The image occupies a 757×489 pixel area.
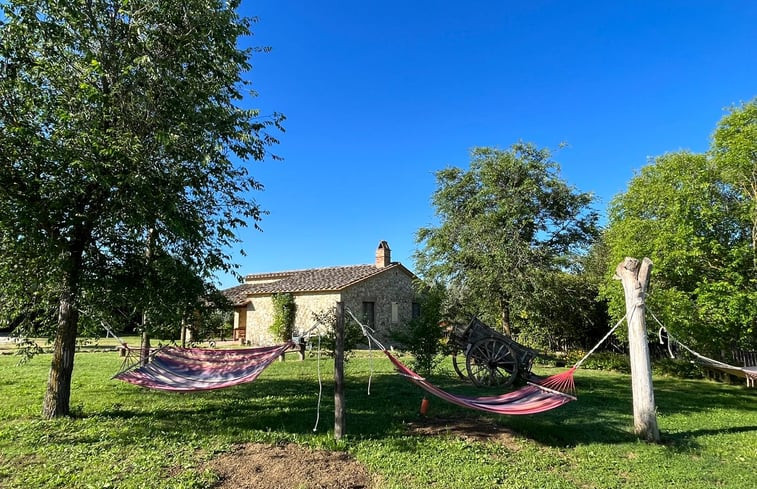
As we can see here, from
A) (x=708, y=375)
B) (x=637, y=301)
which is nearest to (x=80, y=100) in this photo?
(x=637, y=301)

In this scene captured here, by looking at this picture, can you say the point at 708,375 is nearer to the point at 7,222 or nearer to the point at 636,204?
the point at 636,204

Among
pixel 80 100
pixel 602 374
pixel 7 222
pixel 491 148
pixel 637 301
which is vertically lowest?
pixel 602 374

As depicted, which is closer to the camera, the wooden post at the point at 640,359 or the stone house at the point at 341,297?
the wooden post at the point at 640,359

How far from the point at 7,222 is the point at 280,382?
649 cm

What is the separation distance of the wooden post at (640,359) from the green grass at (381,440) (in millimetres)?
247

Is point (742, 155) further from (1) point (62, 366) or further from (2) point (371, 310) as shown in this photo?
(2) point (371, 310)

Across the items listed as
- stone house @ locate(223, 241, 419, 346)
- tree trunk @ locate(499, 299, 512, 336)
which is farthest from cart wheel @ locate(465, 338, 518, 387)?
stone house @ locate(223, 241, 419, 346)

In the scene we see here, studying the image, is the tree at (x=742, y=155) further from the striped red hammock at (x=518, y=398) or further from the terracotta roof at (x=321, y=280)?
the terracotta roof at (x=321, y=280)

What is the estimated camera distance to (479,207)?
1600cm

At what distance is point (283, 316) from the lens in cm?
2150

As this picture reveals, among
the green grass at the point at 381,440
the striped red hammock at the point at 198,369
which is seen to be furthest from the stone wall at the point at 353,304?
the striped red hammock at the point at 198,369

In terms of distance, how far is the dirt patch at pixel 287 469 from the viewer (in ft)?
13.8

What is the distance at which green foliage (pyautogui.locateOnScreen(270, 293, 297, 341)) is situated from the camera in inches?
842

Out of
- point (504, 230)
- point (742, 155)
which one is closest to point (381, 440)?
point (742, 155)
